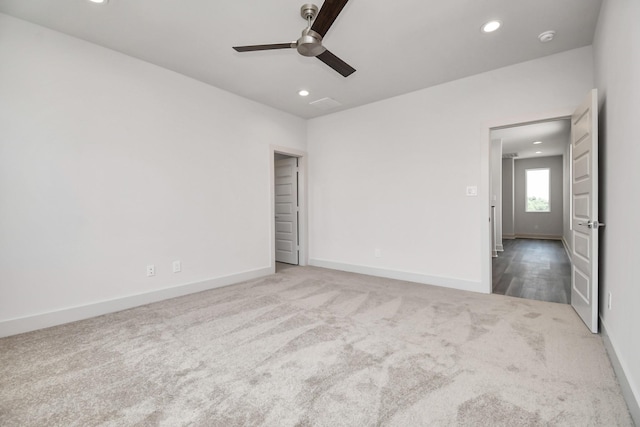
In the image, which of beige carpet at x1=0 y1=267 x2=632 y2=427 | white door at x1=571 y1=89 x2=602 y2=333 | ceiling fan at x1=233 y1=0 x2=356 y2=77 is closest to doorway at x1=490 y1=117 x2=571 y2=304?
white door at x1=571 y1=89 x2=602 y2=333

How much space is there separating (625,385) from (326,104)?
4.40 meters

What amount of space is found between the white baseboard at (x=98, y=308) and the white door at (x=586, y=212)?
3973mm

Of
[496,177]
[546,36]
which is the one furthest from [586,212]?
[496,177]

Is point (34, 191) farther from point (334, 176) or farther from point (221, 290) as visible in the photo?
point (334, 176)

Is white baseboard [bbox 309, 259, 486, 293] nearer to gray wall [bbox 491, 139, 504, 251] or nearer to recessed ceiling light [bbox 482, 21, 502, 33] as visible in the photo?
recessed ceiling light [bbox 482, 21, 502, 33]

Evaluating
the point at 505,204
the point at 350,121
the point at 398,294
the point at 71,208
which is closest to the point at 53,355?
the point at 71,208

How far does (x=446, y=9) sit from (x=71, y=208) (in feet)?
12.8

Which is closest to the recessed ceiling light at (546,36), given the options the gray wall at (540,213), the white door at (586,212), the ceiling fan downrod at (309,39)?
the white door at (586,212)

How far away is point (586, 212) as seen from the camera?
2.56m

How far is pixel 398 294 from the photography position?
11.8ft

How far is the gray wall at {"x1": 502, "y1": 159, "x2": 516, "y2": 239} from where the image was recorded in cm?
974

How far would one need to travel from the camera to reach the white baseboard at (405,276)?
12.3 feet

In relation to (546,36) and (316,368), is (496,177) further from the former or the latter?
(316,368)

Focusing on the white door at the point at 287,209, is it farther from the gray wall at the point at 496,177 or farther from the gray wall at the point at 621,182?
the gray wall at the point at 496,177
